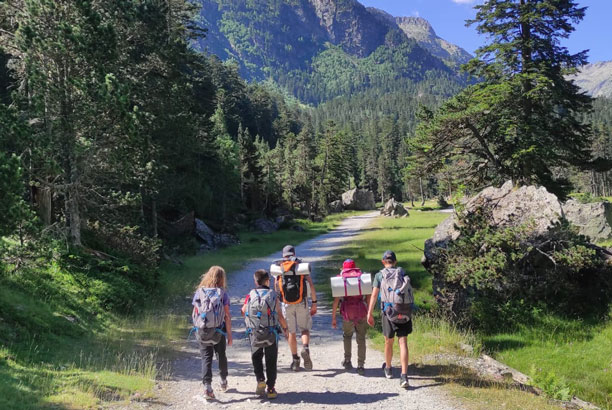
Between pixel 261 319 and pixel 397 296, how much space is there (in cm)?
218

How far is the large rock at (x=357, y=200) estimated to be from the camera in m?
81.8

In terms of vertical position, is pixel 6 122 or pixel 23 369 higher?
pixel 6 122

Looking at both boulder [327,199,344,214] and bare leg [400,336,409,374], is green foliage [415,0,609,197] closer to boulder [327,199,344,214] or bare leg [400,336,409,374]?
bare leg [400,336,409,374]

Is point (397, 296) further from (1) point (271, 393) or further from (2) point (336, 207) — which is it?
(2) point (336, 207)

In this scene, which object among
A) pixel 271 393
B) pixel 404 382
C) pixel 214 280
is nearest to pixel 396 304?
pixel 404 382

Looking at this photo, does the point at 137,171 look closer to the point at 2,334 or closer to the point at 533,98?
the point at 2,334

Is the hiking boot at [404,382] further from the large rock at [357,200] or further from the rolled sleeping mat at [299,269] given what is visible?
the large rock at [357,200]

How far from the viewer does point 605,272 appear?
11430mm

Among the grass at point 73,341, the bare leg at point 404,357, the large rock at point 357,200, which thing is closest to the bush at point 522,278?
the bare leg at point 404,357

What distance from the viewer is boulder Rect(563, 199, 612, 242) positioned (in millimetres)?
21047

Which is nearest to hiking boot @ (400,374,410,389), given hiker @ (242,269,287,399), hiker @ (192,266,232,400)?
hiker @ (242,269,287,399)

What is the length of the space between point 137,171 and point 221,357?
11.4 metres

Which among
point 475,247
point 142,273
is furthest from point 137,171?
point 475,247

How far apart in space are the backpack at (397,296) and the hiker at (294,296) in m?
1.24
